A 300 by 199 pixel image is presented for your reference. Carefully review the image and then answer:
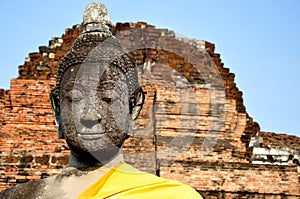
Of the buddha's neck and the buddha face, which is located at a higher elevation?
the buddha face

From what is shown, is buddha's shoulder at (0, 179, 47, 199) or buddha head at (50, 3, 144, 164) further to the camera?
buddha's shoulder at (0, 179, 47, 199)

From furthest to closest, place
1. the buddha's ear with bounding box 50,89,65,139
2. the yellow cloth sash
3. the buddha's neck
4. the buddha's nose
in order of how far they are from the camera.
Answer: the buddha's ear with bounding box 50,89,65,139 < the buddha's neck < the buddha's nose < the yellow cloth sash

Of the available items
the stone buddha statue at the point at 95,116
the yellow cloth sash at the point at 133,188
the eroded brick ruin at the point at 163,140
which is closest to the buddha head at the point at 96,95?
the stone buddha statue at the point at 95,116

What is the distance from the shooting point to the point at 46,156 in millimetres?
9156

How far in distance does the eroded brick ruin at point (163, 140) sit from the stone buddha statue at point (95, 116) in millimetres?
4563

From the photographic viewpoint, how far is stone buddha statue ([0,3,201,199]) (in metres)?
4.22

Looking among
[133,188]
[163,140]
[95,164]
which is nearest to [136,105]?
[95,164]

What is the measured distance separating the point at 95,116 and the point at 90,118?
38 mm

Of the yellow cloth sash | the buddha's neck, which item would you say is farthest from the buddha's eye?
the yellow cloth sash

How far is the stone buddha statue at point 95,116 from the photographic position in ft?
13.9

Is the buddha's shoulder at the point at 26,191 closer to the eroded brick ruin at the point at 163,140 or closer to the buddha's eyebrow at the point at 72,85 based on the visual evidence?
the buddha's eyebrow at the point at 72,85

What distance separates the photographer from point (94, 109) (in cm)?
425

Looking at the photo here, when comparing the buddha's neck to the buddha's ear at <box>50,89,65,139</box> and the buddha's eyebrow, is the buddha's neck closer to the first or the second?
the buddha's ear at <box>50,89,65,139</box>

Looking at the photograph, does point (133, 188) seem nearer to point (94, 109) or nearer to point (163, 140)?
point (94, 109)
